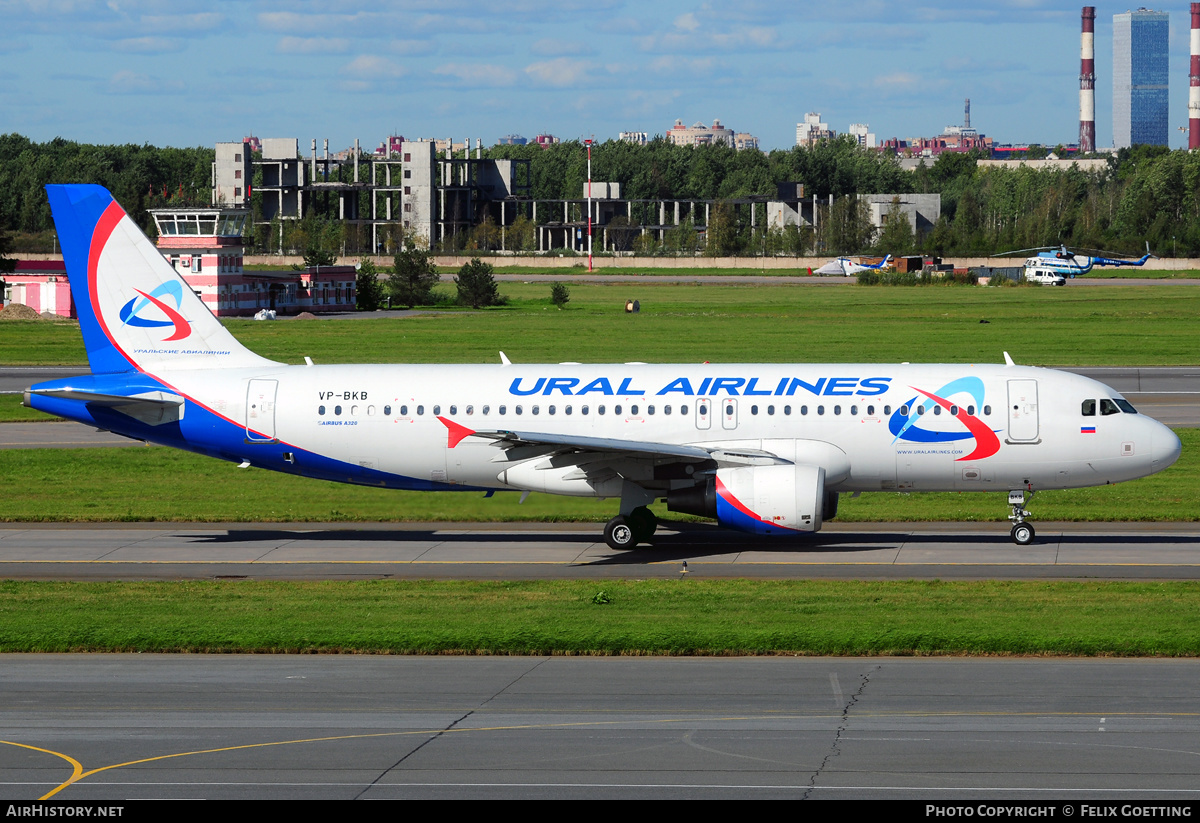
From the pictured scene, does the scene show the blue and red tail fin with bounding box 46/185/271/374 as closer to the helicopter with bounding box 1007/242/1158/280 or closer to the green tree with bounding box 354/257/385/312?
the green tree with bounding box 354/257/385/312

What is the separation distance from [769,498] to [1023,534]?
23.3 ft

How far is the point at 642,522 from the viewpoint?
34938mm

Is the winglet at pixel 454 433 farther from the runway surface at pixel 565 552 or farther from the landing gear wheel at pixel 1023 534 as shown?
the landing gear wheel at pixel 1023 534

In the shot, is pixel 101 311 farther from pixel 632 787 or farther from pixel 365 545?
pixel 632 787

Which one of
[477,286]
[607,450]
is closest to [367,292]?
[477,286]

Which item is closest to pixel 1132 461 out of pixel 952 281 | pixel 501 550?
pixel 501 550

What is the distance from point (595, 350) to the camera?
292 ft

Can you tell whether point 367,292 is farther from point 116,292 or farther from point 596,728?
point 596,728

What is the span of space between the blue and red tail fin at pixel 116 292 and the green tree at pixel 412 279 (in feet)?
353

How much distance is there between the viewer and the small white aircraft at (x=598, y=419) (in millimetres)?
33969

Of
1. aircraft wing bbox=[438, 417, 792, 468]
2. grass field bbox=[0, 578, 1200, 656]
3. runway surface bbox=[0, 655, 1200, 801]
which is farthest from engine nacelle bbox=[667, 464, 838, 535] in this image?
runway surface bbox=[0, 655, 1200, 801]

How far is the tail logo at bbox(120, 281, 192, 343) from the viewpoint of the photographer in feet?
120

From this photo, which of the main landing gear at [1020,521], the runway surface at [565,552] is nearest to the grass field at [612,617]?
the runway surface at [565,552]

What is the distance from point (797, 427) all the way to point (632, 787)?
18621 mm
